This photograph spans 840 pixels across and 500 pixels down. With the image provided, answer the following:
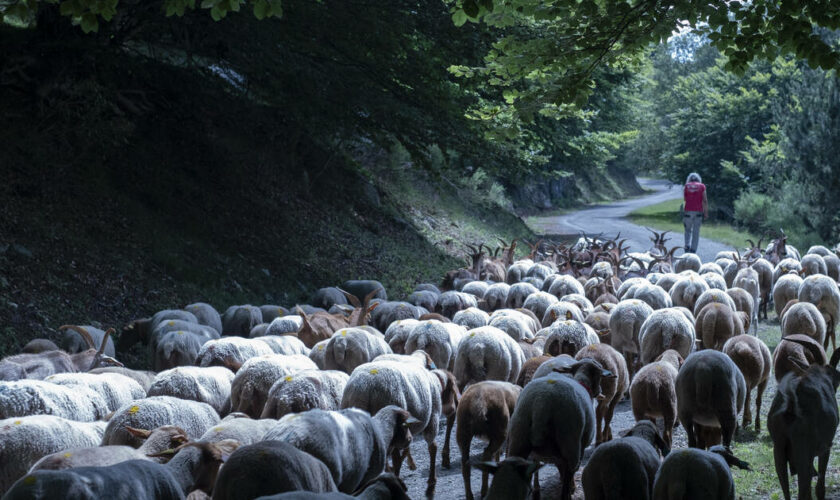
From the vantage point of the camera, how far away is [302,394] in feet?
23.9

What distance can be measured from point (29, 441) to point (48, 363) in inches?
131

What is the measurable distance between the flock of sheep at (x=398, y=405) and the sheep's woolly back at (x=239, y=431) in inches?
0.6

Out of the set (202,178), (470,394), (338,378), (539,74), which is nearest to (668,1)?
(539,74)

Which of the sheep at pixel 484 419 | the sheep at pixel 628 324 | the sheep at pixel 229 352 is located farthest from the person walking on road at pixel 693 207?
the sheep at pixel 484 419

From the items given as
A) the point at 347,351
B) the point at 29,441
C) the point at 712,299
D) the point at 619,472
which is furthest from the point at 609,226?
the point at 29,441

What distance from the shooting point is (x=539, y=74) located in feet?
31.0

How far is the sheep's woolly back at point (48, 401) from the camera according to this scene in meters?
6.94

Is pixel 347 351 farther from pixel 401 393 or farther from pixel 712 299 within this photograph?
pixel 712 299

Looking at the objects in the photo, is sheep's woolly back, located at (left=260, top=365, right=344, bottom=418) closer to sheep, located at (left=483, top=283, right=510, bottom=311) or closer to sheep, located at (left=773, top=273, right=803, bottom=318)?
sheep, located at (left=483, top=283, right=510, bottom=311)

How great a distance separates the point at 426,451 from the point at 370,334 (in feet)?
5.23

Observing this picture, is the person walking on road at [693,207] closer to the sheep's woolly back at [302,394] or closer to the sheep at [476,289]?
the sheep at [476,289]

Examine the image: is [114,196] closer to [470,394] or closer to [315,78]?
[315,78]

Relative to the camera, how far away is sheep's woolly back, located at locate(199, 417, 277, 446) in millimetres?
6125

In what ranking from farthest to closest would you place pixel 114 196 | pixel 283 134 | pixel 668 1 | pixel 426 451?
pixel 283 134
pixel 114 196
pixel 426 451
pixel 668 1
